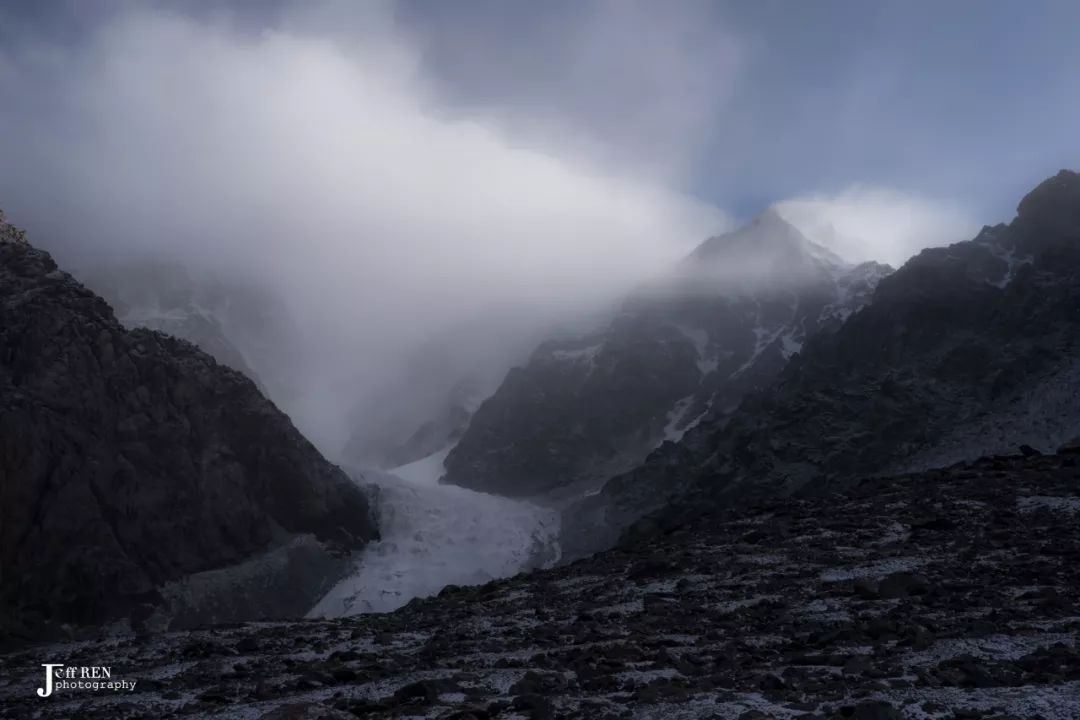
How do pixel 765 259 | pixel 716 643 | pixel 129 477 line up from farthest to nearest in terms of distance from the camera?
pixel 765 259
pixel 129 477
pixel 716 643

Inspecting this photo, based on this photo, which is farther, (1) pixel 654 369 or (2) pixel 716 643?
(1) pixel 654 369

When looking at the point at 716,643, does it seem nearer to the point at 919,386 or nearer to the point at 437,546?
the point at 919,386

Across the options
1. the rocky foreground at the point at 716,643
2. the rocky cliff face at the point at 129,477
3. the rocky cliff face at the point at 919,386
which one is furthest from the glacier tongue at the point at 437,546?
the rocky foreground at the point at 716,643

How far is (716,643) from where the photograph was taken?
22.3 meters

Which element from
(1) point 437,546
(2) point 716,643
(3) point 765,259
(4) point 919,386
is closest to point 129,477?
(1) point 437,546

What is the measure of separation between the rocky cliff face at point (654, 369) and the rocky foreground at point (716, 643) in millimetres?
86854

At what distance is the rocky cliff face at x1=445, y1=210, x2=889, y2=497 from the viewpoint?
444 feet

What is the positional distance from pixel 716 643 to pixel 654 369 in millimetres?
129517

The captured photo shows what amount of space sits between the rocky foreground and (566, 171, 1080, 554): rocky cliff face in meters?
40.5

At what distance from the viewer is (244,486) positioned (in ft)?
275

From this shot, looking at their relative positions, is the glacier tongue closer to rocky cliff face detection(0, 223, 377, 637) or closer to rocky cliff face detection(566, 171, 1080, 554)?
rocky cliff face detection(0, 223, 377, 637)

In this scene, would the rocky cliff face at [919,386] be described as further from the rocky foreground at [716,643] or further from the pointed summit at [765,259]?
the pointed summit at [765,259]

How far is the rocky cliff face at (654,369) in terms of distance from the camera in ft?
444

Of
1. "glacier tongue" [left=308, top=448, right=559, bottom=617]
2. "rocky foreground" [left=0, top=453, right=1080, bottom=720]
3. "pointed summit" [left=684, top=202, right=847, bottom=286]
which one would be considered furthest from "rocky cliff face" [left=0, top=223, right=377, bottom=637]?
"pointed summit" [left=684, top=202, right=847, bottom=286]
